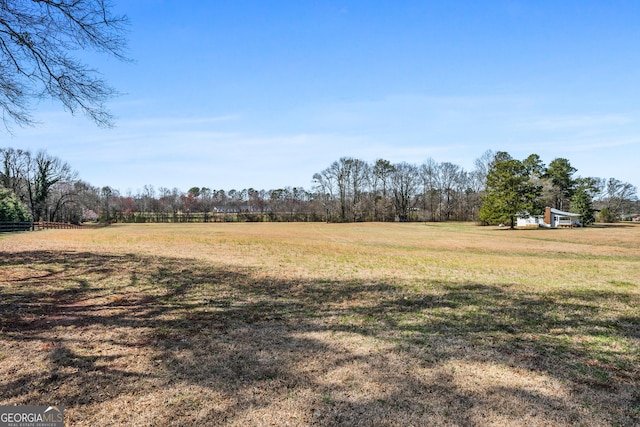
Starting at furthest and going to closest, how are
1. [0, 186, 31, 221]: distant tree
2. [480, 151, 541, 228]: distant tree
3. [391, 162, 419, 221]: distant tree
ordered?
[391, 162, 419, 221]: distant tree → [480, 151, 541, 228]: distant tree → [0, 186, 31, 221]: distant tree

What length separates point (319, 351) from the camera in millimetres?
4660

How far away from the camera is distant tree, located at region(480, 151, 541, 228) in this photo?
46688 millimetres

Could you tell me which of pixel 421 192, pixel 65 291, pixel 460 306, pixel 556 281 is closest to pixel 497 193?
pixel 421 192

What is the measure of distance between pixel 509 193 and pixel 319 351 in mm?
49022

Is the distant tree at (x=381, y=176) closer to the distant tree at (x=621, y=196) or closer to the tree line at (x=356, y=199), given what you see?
the tree line at (x=356, y=199)

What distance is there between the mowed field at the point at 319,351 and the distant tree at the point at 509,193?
41.1 m

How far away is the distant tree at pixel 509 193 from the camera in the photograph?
4669 cm

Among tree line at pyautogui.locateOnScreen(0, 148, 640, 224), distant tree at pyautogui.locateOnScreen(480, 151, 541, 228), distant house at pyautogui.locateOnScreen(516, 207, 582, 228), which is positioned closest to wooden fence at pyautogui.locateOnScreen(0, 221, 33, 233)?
tree line at pyautogui.locateOnScreen(0, 148, 640, 224)

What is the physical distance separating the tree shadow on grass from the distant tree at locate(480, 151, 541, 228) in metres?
42.2

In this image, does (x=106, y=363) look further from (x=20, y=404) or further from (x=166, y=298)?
(x=166, y=298)

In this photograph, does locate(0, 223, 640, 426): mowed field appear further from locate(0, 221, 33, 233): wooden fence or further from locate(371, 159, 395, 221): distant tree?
locate(371, 159, 395, 221): distant tree

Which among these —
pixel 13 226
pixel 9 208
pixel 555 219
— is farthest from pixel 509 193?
pixel 9 208

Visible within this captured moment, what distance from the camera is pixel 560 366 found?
421 cm

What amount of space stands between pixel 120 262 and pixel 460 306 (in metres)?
11.0
